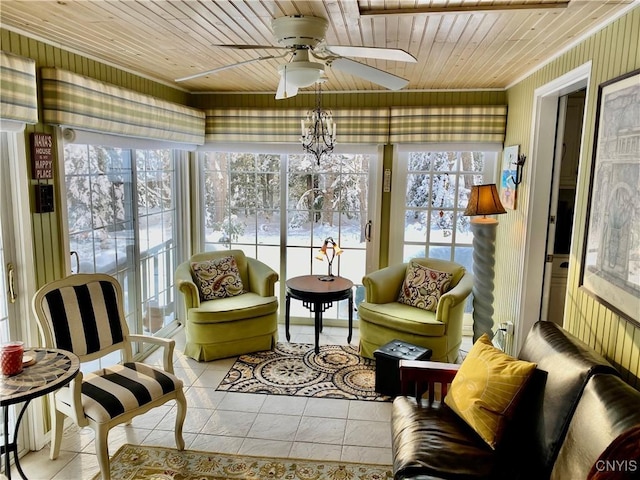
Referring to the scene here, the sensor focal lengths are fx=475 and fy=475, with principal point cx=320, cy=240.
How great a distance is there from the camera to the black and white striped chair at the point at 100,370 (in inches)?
95.7

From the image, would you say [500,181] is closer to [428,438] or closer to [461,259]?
[461,259]

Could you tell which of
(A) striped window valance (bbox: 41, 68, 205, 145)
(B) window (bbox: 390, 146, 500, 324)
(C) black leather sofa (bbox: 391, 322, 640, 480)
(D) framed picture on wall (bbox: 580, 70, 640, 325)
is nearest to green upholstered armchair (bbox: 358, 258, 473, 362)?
(B) window (bbox: 390, 146, 500, 324)

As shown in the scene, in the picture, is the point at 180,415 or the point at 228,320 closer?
the point at 180,415

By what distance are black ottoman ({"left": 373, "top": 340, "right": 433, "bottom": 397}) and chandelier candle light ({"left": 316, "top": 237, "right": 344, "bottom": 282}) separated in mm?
1106

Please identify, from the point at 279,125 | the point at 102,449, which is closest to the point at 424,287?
the point at 279,125

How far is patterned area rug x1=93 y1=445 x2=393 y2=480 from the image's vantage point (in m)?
2.60

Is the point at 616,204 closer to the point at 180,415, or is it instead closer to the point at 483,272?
the point at 483,272

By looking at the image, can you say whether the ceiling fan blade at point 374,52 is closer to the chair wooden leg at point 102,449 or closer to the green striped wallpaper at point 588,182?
the green striped wallpaper at point 588,182

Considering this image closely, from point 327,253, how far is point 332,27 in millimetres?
2703

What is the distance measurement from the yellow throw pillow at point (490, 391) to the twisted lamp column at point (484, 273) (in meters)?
1.81

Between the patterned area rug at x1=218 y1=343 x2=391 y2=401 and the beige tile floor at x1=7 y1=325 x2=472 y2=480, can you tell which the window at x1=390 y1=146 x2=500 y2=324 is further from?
the beige tile floor at x1=7 y1=325 x2=472 y2=480

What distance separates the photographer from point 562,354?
7.06ft

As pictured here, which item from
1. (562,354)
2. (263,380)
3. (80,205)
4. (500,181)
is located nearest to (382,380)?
(263,380)

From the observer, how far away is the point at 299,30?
7.03 ft
